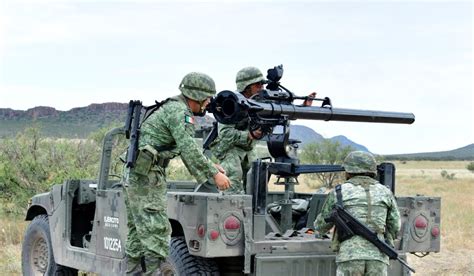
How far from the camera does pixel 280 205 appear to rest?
7430mm

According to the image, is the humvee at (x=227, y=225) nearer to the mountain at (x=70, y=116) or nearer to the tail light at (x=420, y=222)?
the tail light at (x=420, y=222)

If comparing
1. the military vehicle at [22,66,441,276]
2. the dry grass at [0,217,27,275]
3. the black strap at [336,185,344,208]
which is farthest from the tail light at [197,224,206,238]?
the dry grass at [0,217,27,275]

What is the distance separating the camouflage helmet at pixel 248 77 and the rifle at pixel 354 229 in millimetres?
1982

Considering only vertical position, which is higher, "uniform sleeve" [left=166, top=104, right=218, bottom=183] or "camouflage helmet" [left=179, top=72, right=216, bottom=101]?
"camouflage helmet" [left=179, top=72, right=216, bottom=101]

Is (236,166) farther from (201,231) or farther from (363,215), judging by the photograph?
(363,215)

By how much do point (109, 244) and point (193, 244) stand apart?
1423 mm

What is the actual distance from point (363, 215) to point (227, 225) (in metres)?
1.02

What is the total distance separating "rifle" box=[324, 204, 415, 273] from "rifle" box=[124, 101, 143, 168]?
1.55 meters

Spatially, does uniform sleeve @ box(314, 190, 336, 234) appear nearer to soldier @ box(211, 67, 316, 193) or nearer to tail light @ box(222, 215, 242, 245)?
tail light @ box(222, 215, 242, 245)

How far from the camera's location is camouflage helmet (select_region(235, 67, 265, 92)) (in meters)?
7.51

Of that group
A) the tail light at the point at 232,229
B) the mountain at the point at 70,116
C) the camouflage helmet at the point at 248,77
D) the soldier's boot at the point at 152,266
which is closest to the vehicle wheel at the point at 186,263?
the soldier's boot at the point at 152,266

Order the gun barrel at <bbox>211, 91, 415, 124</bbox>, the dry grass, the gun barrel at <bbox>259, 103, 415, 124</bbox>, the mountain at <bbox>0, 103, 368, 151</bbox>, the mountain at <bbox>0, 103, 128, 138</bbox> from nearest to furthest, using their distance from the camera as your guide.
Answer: the gun barrel at <bbox>211, 91, 415, 124</bbox>, the gun barrel at <bbox>259, 103, 415, 124</bbox>, the dry grass, the mountain at <bbox>0, 103, 368, 151</bbox>, the mountain at <bbox>0, 103, 128, 138</bbox>

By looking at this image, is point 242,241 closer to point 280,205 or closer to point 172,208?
point 172,208

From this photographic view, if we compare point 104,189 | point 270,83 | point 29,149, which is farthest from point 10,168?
point 270,83
